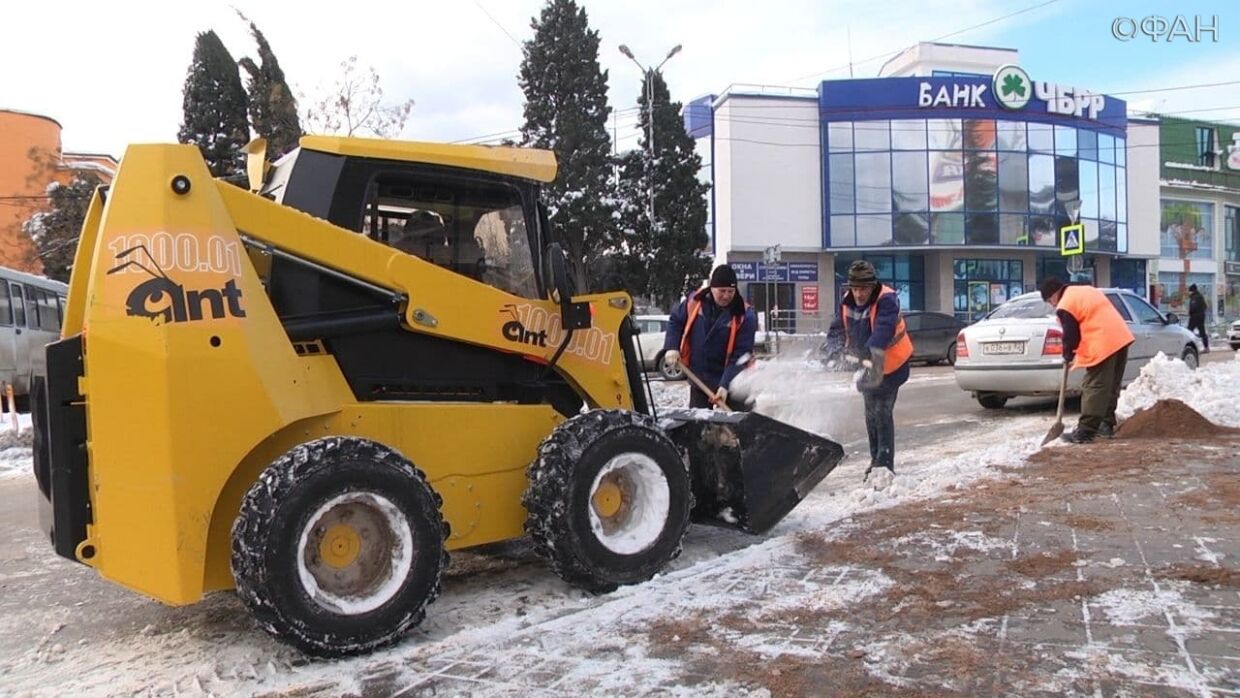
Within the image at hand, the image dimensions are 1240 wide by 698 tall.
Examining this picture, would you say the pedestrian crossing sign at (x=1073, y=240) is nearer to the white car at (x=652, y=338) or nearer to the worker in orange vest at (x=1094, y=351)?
the white car at (x=652, y=338)

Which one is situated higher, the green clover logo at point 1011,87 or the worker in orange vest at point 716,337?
the green clover logo at point 1011,87

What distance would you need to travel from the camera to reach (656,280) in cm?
2753

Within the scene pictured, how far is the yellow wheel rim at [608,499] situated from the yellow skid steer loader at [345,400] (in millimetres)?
16

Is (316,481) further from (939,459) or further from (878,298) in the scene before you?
(939,459)

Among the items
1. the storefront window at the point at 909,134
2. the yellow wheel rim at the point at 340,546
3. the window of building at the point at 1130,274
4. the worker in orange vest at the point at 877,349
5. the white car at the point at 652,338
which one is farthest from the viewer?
the window of building at the point at 1130,274

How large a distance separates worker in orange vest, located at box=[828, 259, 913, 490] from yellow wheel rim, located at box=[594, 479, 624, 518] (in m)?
2.53

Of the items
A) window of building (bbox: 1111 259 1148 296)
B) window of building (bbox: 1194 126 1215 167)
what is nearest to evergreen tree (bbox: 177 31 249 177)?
window of building (bbox: 1111 259 1148 296)

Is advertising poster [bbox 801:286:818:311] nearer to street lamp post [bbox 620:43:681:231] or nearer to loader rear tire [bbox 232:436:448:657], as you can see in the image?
street lamp post [bbox 620:43:681:231]

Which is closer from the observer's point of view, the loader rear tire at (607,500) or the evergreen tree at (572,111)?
the loader rear tire at (607,500)

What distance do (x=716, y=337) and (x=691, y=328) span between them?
21 cm

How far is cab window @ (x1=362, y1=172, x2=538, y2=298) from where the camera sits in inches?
164

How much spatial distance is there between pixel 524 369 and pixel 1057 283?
602 centimetres

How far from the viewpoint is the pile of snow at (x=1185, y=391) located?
353 inches

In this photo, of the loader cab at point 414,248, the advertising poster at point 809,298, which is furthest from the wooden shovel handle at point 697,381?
the advertising poster at point 809,298
